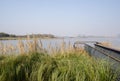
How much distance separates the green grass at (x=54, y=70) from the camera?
3209 millimetres

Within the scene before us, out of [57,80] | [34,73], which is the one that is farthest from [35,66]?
[57,80]

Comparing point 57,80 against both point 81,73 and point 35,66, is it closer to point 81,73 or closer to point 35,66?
point 81,73

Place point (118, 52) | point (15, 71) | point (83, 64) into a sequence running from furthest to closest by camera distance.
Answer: point (118, 52) < point (15, 71) < point (83, 64)

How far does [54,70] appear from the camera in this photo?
11.7ft

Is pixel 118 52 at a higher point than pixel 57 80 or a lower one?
higher

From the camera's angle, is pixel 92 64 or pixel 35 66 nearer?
pixel 92 64

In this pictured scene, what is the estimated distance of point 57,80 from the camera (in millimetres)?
3283

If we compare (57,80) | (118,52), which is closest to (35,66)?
(57,80)

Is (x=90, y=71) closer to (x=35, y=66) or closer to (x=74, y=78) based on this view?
(x=74, y=78)

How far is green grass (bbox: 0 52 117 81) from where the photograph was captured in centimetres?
321

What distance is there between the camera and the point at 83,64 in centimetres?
353

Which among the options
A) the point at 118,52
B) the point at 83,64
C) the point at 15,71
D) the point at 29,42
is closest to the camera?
the point at 83,64

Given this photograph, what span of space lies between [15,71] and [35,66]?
397 mm

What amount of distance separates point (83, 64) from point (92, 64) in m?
0.17
